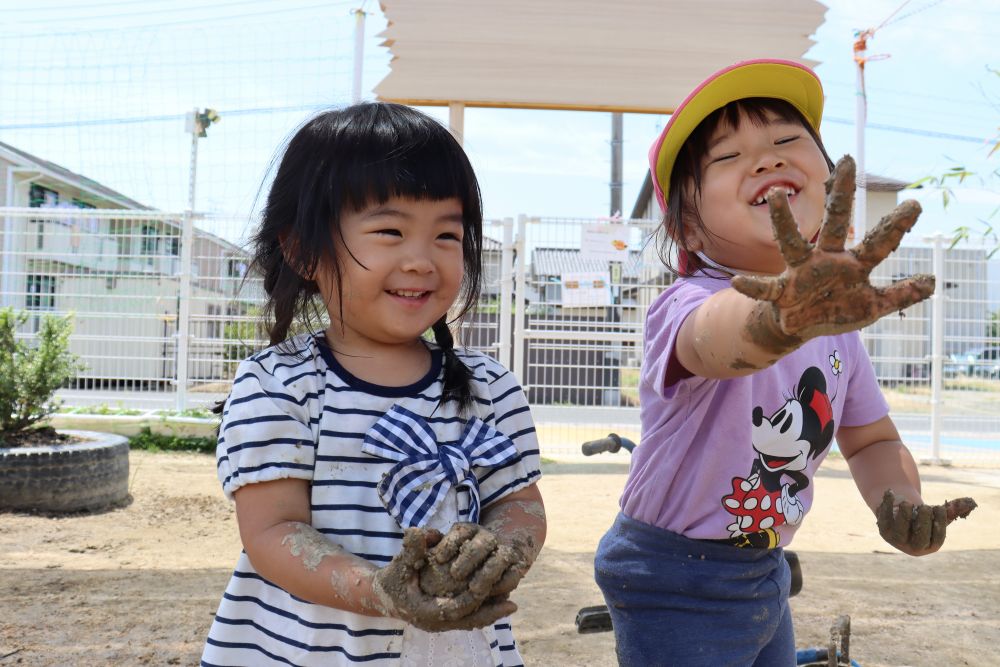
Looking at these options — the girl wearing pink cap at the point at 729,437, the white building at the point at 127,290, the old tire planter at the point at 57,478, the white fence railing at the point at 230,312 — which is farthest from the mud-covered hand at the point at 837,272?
the white building at the point at 127,290

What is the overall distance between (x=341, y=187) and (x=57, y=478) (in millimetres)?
3516

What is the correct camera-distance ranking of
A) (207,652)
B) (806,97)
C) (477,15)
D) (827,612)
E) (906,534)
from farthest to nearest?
1. (477,15)
2. (827,612)
3. (806,97)
4. (906,534)
5. (207,652)

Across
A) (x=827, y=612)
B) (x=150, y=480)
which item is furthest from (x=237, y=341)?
(x=827, y=612)

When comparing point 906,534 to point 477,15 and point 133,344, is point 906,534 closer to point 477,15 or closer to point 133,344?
point 477,15

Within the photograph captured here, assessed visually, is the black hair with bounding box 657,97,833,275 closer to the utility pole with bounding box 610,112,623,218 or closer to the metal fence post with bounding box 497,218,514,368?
the metal fence post with bounding box 497,218,514,368

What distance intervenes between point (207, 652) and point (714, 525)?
841 millimetres

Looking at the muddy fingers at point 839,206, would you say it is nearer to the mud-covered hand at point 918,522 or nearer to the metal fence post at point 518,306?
the mud-covered hand at point 918,522

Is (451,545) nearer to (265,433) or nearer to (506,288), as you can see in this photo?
(265,433)

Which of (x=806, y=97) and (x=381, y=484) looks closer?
(x=381, y=484)

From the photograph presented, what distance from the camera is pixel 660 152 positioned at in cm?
153

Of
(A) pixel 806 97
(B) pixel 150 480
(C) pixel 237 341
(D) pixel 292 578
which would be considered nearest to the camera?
(D) pixel 292 578

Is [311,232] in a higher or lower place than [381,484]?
higher

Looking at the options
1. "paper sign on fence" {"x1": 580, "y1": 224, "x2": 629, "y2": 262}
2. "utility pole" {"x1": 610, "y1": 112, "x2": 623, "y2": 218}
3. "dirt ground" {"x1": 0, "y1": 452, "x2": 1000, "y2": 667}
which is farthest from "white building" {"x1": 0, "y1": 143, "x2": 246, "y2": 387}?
"utility pole" {"x1": 610, "y1": 112, "x2": 623, "y2": 218}

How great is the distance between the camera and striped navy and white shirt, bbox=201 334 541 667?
105cm
